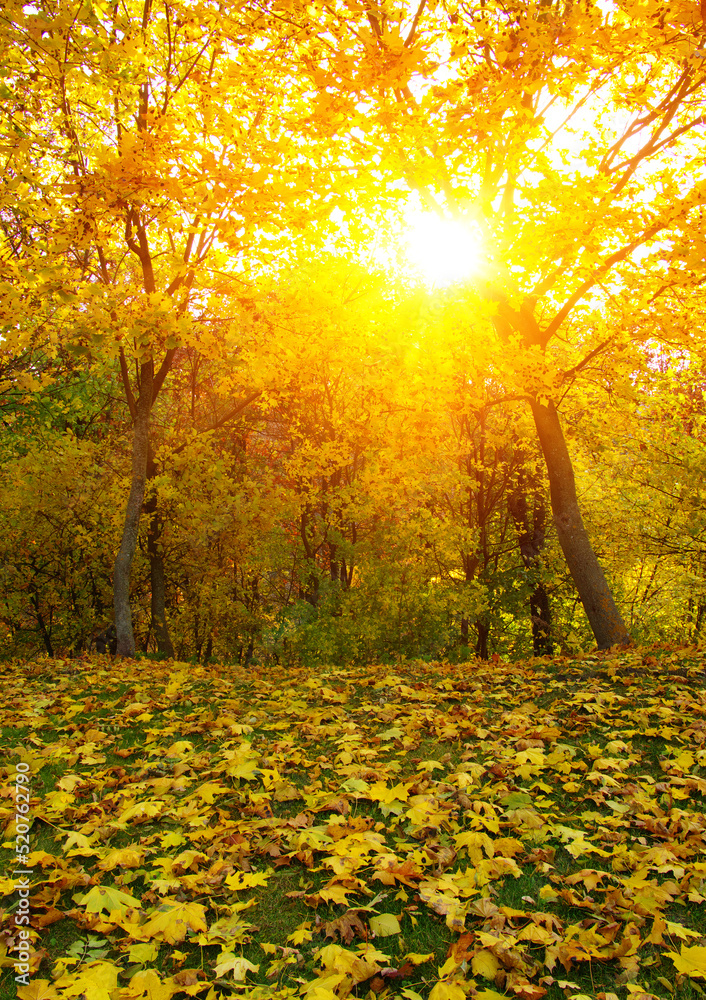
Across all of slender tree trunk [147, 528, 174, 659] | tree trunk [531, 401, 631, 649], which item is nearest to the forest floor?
tree trunk [531, 401, 631, 649]

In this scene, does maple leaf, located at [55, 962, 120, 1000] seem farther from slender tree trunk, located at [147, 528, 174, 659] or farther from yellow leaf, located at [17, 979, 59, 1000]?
slender tree trunk, located at [147, 528, 174, 659]

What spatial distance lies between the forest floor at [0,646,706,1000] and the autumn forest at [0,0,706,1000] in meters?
0.02

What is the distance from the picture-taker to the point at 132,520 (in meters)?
10.3

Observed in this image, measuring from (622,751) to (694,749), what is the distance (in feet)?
1.44

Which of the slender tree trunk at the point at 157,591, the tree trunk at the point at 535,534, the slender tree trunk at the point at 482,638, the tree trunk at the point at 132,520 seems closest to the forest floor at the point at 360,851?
the tree trunk at the point at 132,520

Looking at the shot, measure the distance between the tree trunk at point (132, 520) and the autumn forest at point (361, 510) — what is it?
6cm

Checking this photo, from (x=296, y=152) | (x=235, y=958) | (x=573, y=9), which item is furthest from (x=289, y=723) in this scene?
(x=573, y=9)

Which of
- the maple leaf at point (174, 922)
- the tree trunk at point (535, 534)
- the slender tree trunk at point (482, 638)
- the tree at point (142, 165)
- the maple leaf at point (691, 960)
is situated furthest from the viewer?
the tree trunk at point (535, 534)

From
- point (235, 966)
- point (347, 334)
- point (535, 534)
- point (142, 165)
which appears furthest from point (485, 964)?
point (535, 534)

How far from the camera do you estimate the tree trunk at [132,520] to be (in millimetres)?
10328

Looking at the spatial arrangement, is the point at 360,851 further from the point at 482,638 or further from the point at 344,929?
the point at 482,638

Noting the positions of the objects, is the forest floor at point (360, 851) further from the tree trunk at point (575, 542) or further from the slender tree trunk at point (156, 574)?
the slender tree trunk at point (156, 574)

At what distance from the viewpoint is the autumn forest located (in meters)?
2.58

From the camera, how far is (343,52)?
20.4ft
